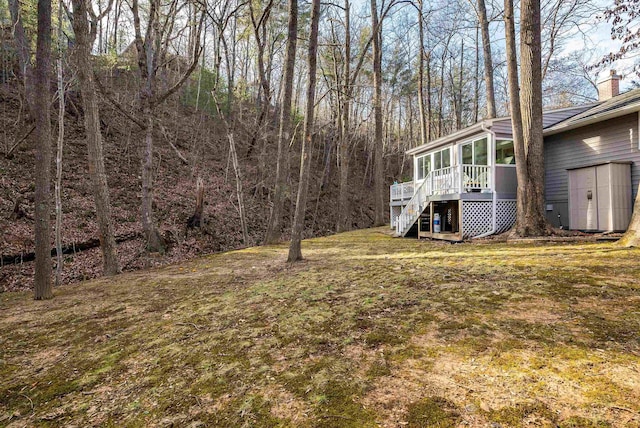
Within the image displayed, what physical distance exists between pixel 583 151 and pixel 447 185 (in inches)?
157

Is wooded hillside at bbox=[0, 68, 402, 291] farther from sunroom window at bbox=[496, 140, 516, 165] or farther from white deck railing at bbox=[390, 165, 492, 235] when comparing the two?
sunroom window at bbox=[496, 140, 516, 165]

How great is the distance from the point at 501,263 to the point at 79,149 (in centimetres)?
1708

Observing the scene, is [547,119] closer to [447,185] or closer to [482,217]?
[447,185]

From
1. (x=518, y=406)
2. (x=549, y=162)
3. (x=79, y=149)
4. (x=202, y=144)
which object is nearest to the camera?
(x=518, y=406)

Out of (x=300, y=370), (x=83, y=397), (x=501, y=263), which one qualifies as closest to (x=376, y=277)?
(x=501, y=263)

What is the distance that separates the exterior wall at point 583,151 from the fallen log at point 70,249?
46.5 feet

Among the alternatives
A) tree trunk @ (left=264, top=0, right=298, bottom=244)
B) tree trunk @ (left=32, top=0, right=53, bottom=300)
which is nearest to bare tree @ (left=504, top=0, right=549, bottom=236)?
tree trunk @ (left=264, top=0, right=298, bottom=244)

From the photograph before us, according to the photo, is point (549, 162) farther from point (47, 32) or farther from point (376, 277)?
point (47, 32)

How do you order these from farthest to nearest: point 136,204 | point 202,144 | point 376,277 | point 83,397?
point 202,144 → point 136,204 → point 376,277 → point 83,397

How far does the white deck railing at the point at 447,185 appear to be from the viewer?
10.3 metres

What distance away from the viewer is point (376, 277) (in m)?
4.95

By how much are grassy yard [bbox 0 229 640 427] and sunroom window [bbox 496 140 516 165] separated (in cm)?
692

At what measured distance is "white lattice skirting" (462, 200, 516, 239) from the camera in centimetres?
1008

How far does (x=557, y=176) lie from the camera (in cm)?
1052
